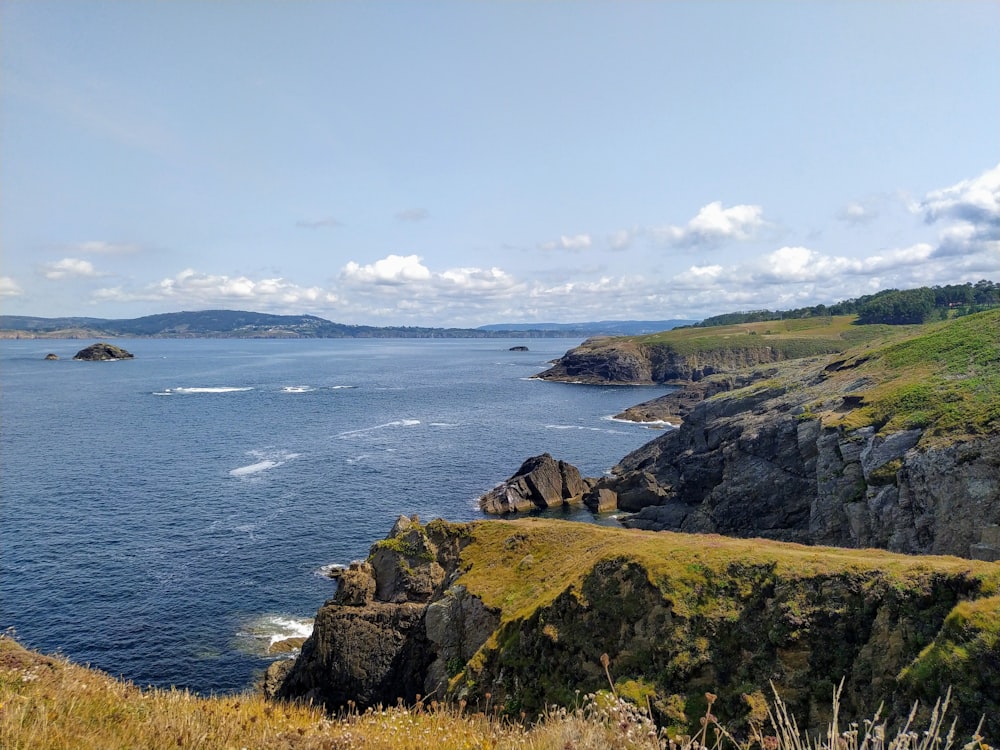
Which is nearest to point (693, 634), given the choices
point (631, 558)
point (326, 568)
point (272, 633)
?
point (631, 558)

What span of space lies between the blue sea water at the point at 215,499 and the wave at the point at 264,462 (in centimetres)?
43

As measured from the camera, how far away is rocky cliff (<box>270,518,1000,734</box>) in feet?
53.7

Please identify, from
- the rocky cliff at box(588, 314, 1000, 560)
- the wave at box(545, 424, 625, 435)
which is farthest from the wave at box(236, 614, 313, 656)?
the wave at box(545, 424, 625, 435)

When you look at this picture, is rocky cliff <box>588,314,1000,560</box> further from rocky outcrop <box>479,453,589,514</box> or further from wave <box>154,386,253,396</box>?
wave <box>154,386,253,396</box>

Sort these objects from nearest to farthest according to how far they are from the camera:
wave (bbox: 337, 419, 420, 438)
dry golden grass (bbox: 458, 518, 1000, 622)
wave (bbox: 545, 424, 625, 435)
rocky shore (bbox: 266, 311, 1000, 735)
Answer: rocky shore (bbox: 266, 311, 1000, 735) → dry golden grass (bbox: 458, 518, 1000, 622) → wave (bbox: 337, 419, 420, 438) → wave (bbox: 545, 424, 625, 435)

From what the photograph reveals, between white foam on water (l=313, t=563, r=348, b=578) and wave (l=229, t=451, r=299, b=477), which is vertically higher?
wave (l=229, t=451, r=299, b=477)

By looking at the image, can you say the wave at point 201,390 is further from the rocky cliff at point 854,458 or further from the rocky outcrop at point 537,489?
the rocky cliff at point 854,458

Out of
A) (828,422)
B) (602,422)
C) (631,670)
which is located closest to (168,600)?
(631,670)

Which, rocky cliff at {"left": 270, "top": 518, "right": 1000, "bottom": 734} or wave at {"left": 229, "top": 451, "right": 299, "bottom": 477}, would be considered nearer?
rocky cliff at {"left": 270, "top": 518, "right": 1000, "bottom": 734}

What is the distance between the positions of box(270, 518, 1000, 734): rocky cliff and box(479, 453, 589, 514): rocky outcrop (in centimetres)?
4064

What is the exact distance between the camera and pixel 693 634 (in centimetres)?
1962

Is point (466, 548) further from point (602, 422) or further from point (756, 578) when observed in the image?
point (602, 422)

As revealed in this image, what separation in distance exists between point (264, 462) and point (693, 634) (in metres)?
81.0

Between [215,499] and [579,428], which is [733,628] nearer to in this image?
[215,499]
